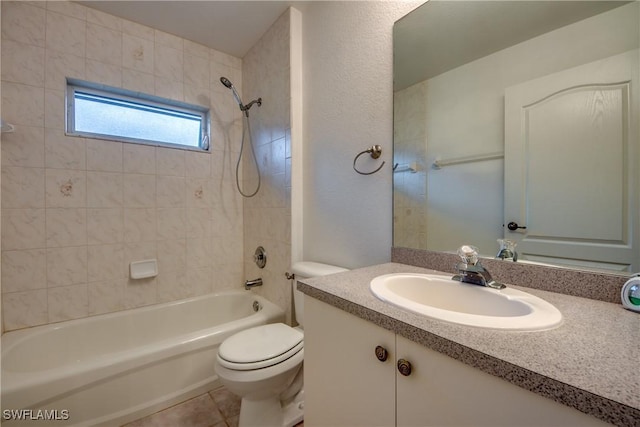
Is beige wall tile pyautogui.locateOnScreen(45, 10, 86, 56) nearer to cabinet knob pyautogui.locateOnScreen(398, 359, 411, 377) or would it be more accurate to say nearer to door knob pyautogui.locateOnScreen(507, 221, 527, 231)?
cabinet knob pyautogui.locateOnScreen(398, 359, 411, 377)

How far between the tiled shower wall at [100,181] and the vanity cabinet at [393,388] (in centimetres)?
155

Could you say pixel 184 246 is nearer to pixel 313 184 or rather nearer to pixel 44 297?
pixel 44 297

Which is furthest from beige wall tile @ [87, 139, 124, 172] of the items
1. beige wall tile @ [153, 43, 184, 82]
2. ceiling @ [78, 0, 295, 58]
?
ceiling @ [78, 0, 295, 58]

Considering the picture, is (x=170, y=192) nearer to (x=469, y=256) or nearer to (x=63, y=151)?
(x=63, y=151)

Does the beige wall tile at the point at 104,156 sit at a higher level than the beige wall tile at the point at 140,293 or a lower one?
higher

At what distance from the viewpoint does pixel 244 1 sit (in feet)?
5.21

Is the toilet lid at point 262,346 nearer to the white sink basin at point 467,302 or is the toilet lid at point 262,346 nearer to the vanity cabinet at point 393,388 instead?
the vanity cabinet at point 393,388

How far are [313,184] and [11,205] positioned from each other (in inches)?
68.4

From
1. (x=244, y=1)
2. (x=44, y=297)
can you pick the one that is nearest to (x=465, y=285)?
(x=244, y=1)

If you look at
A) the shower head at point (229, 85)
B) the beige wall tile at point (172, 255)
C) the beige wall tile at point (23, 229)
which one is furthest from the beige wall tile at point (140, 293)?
the shower head at point (229, 85)

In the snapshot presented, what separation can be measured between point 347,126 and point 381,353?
44.4 inches

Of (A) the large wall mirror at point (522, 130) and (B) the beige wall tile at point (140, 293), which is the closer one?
(A) the large wall mirror at point (522, 130)

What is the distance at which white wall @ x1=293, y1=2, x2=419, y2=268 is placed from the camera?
1.22 metres

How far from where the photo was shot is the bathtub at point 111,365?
1098 millimetres
